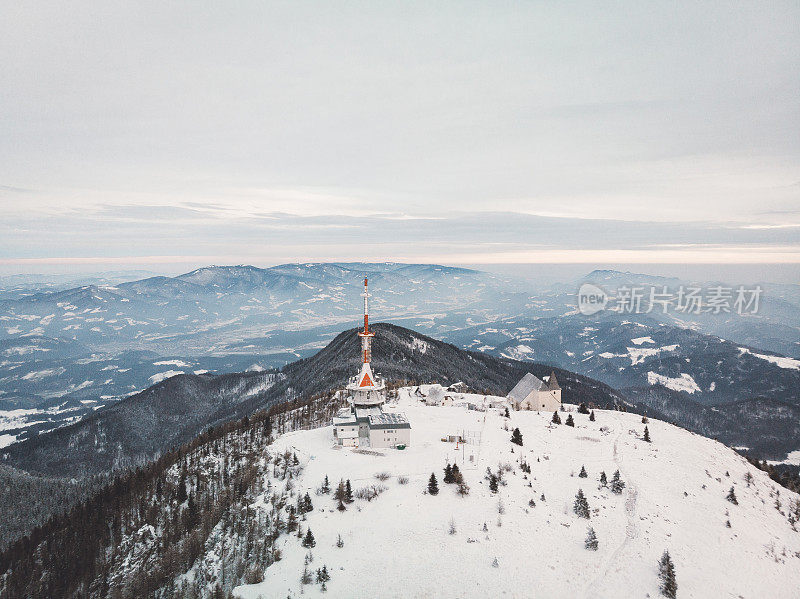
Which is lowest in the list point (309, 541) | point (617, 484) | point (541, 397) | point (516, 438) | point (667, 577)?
point (541, 397)

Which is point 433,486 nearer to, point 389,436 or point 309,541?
point 309,541

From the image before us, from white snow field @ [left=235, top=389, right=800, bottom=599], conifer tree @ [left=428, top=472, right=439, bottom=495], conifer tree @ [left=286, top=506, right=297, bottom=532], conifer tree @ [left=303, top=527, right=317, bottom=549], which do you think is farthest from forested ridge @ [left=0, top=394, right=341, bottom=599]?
conifer tree @ [left=428, top=472, right=439, bottom=495]

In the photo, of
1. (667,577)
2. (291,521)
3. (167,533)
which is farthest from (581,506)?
(167,533)

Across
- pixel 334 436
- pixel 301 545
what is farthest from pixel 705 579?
pixel 334 436

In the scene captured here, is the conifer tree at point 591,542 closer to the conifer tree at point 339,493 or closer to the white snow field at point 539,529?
the white snow field at point 539,529

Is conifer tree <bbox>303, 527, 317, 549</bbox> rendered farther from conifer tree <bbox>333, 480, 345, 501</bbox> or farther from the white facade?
the white facade

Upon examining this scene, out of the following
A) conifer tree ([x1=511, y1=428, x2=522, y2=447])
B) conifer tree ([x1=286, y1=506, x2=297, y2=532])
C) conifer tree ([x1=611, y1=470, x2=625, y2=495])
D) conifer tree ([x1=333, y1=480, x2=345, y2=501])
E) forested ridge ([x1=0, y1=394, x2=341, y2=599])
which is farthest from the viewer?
conifer tree ([x1=511, y1=428, x2=522, y2=447])
